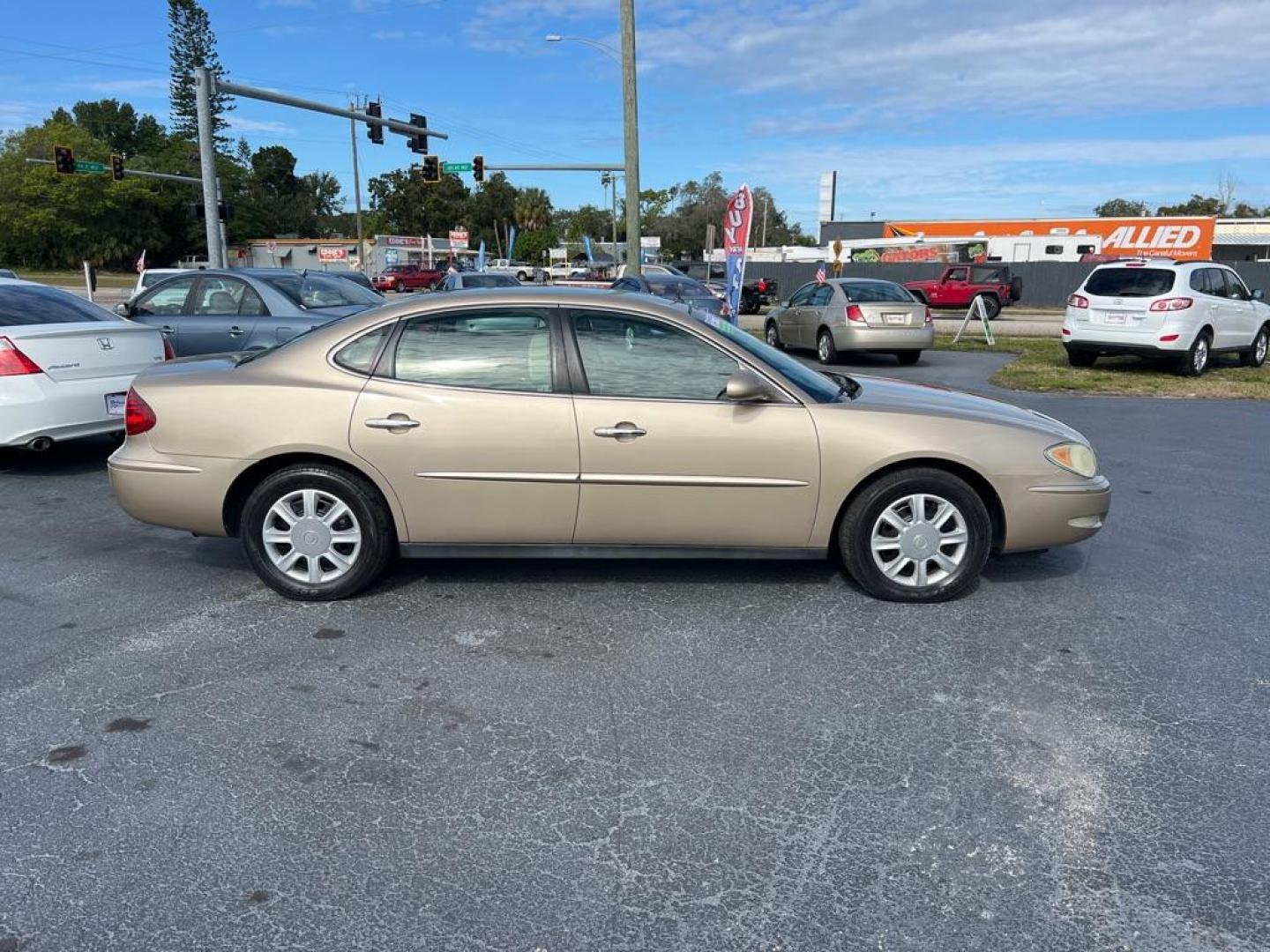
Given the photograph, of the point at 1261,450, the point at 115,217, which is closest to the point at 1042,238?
the point at 1261,450

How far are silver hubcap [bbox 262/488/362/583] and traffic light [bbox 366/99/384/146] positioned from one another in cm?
2468

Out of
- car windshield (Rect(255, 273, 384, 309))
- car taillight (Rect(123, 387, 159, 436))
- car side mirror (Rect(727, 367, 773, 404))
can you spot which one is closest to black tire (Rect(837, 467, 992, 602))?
car side mirror (Rect(727, 367, 773, 404))

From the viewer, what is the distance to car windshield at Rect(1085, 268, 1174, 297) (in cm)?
1380

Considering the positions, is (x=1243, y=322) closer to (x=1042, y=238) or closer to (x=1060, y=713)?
(x=1060, y=713)

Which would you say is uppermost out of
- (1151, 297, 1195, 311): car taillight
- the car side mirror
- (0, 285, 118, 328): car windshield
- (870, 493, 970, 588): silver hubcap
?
(0, 285, 118, 328): car windshield

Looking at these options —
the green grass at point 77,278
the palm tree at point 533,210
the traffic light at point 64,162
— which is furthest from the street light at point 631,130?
the palm tree at point 533,210

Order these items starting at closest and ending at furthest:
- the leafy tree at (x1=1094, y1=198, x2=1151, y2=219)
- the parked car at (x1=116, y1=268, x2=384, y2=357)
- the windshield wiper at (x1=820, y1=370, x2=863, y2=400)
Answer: the windshield wiper at (x1=820, y1=370, x2=863, y2=400), the parked car at (x1=116, y1=268, x2=384, y2=357), the leafy tree at (x1=1094, y1=198, x2=1151, y2=219)

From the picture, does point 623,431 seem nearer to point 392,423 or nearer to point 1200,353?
point 392,423

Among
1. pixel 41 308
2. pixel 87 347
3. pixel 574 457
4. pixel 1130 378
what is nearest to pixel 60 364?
pixel 87 347

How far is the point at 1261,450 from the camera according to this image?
8969mm

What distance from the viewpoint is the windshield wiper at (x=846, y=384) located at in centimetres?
495

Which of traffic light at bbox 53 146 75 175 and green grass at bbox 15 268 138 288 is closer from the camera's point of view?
traffic light at bbox 53 146 75 175

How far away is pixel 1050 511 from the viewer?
4.68 meters

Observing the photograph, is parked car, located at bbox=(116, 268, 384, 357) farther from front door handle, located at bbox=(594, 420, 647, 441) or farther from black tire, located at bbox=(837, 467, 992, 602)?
black tire, located at bbox=(837, 467, 992, 602)
